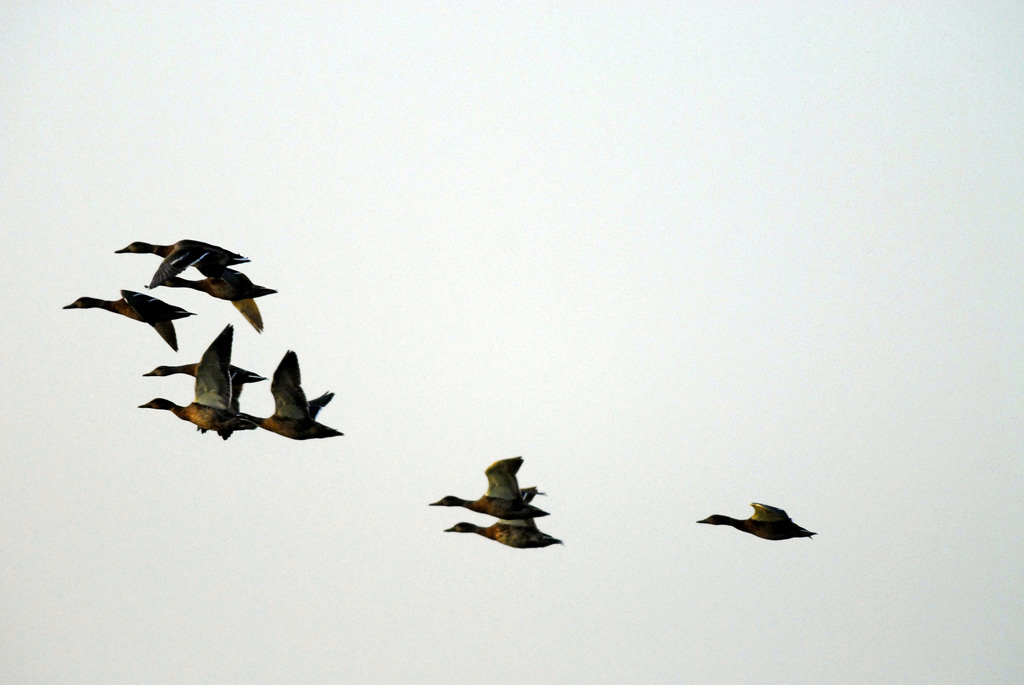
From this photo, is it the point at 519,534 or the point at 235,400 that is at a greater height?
the point at 235,400

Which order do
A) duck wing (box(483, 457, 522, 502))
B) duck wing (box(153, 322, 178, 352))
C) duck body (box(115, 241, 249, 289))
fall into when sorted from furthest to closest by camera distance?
duck wing (box(153, 322, 178, 352)) < duck wing (box(483, 457, 522, 502)) < duck body (box(115, 241, 249, 289))

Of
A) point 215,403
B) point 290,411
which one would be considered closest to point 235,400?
point 215,403

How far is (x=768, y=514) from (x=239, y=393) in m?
12.1

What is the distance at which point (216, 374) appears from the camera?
25.7 m

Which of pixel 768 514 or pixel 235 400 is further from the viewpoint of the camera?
pixel 768 514

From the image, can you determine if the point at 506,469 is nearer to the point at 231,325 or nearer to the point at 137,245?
the point at 231,325

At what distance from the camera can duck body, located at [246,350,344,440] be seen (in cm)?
2452

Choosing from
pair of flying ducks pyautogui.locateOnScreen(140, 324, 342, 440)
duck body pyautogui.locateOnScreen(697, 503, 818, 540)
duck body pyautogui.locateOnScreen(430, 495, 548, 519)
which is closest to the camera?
pair of flying ducks pyautogui.locateOnScreen(140, 324, 342, 440)

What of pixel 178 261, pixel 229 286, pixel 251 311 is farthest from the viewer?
pixel 251 311

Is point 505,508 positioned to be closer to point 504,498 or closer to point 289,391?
point 504,498

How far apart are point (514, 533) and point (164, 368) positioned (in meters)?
8.96

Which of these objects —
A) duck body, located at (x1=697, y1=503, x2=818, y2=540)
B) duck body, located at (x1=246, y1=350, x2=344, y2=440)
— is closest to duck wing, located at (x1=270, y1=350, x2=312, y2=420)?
duck body, located at (x1=246, y1=350, x2=344, y2=440)

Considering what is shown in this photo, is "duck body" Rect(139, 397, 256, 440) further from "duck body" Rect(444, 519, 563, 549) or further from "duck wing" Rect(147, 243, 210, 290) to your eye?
"duck body" Rect(444, 519, 563, 549)

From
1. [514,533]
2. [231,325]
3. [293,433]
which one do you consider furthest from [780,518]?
[231,325]
